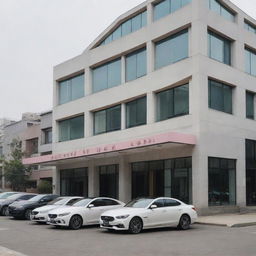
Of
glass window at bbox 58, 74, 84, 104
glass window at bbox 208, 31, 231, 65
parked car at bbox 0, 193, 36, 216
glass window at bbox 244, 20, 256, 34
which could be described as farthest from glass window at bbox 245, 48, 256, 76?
parked car at bbox 0, 193, 36, 216

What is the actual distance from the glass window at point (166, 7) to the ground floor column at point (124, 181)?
10533mm

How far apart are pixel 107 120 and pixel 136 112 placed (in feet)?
12.9

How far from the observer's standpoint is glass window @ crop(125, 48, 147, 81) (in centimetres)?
3347

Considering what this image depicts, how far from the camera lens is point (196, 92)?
92.2ft

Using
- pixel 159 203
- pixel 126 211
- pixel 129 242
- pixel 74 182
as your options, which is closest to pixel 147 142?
pixel 159 203

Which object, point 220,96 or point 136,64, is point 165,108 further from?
point 136,64

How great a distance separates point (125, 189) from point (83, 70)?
12.0 metres

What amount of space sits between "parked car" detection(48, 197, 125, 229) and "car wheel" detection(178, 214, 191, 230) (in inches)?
140

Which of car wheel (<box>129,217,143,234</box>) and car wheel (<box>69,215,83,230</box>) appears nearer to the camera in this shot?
car wheel (<box>129,217,143,234</box>)

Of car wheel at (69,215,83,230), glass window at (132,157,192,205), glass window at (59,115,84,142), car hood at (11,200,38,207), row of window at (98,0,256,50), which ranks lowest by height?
car wheel at (69,215,83,230)

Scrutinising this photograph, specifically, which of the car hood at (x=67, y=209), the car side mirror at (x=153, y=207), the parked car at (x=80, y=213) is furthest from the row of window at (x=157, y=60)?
the car hood at (x=67, y=209)

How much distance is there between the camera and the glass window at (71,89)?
40634mm

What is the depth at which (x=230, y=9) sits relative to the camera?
106ft

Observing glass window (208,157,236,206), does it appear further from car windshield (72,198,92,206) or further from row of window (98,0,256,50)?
row of window (98,0,256,50)
